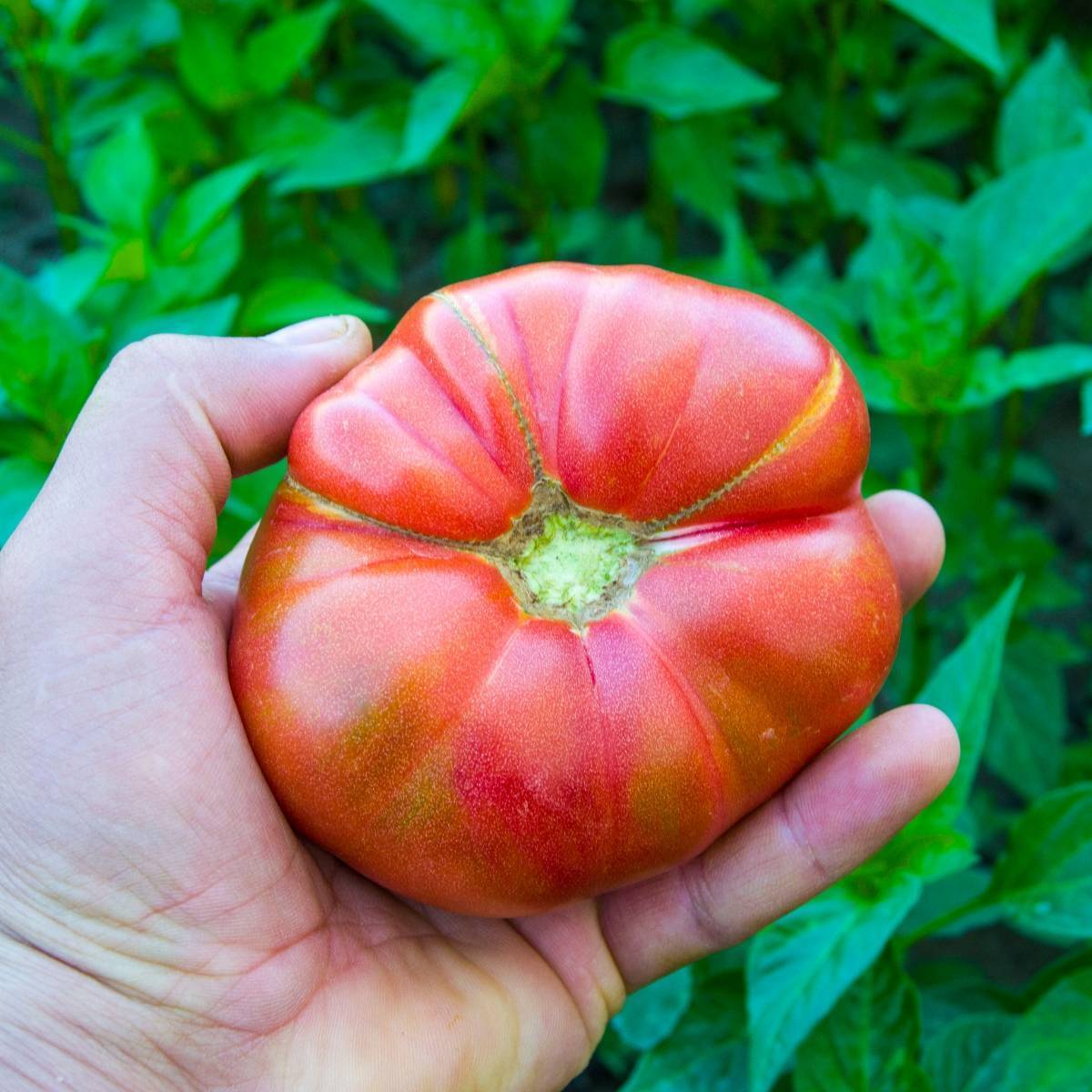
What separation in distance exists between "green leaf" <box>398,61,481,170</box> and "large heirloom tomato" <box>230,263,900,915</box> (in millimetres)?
855

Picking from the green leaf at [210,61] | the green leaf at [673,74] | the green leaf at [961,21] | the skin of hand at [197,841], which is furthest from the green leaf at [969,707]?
the green leaf at [210,61]

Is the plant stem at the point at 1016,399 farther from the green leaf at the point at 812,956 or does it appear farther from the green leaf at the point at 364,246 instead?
the green leaf at the point at 364,246

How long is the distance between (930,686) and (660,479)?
0.79 m

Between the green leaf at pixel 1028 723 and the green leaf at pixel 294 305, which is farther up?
the green leaf at pixel 294 305

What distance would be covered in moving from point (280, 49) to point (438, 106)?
0.50 metres

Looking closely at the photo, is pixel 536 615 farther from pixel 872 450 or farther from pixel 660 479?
pixel 872 450

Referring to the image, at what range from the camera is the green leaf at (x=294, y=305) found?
2.19 meters

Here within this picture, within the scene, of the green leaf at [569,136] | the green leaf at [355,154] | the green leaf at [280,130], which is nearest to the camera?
the green leaf at [355,154]

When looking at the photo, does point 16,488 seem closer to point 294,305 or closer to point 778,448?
point 294,305

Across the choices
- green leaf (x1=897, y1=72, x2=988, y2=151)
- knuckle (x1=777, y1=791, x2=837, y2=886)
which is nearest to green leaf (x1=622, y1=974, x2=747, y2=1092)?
knuckle (x1=777, y1=791, x2=837, y2=886)

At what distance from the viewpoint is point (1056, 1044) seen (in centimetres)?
181

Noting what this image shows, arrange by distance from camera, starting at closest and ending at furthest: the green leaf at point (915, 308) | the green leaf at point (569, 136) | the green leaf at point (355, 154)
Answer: the green leaf at point (915, 308) < the green leaf at point (355, 154) < the green leaf at point (569, 136)

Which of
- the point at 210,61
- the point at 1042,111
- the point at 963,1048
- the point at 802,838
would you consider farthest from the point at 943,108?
the point at 963,1048

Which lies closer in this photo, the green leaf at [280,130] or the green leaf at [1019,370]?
the green leaf at [1019,370]
